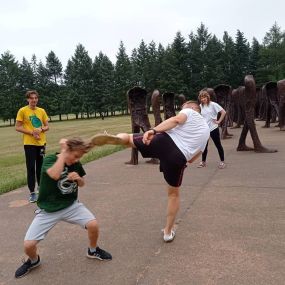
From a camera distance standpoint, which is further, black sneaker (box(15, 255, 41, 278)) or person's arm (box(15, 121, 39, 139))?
person's arm (box(15, 121, 39, 139))

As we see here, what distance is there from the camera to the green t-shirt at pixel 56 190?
3.93m

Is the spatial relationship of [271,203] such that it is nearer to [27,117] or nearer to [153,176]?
[153,176]

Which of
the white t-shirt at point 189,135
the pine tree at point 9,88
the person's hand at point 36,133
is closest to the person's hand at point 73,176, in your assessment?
the white t-shirt at point 189,135

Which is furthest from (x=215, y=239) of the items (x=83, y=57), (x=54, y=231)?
(x=83, y=57)

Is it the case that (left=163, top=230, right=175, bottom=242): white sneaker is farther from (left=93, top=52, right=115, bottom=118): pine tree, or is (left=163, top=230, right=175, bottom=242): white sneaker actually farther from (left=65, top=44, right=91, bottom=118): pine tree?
(left=65, top=44, right=91, bottom=118): pine tree

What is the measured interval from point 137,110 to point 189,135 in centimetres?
617

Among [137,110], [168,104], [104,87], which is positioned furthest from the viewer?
[104,87]

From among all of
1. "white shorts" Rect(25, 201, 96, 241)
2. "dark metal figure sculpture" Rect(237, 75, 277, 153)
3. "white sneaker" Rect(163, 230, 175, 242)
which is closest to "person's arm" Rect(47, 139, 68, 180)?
"white shorts" Rect(25, 201, 96, 241)

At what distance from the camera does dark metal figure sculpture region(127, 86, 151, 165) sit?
10469 millimetres

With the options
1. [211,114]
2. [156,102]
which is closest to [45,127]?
[211,114]

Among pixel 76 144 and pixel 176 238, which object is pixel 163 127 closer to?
pixel 76 144

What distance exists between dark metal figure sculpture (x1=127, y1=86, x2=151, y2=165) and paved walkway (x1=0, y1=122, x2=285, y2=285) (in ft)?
7.87

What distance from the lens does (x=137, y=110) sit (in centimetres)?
1055

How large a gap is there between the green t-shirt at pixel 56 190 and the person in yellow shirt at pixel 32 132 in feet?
9.56
